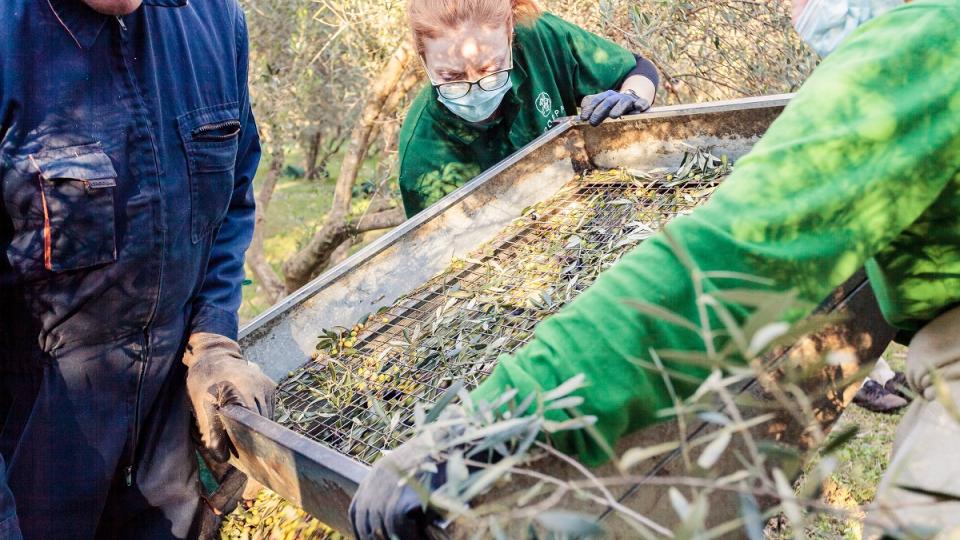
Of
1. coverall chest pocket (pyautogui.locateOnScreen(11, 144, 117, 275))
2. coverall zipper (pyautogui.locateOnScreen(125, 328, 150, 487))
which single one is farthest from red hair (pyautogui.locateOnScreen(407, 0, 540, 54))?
coverall zipper (pyautogui.locateOnScreen(125, 328, 150, 487))

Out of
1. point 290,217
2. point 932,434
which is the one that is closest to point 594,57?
point 932,434

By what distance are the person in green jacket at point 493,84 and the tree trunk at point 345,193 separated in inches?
74.7

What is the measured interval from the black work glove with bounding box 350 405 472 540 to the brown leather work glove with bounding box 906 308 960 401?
2.90ft

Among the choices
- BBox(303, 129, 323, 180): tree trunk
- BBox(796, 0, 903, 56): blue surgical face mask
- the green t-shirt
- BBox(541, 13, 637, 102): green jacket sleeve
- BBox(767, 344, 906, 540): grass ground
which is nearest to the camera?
BBox(796, 0, 903, 56): blue surgical face mask

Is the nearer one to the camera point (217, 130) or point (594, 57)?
point (217, 130)

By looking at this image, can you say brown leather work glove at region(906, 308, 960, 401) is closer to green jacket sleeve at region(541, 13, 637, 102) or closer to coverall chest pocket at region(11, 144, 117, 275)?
coverall chest pocket at region(11, 144, 117, 275)

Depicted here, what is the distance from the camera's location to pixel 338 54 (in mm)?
7414

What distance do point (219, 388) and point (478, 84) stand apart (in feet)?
5.95

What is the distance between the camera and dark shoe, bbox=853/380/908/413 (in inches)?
168

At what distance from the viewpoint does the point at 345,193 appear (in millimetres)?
6590

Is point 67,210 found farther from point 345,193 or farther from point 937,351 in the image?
point 345,193

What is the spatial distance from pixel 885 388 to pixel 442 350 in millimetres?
2740

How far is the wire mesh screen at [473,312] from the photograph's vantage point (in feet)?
8.18

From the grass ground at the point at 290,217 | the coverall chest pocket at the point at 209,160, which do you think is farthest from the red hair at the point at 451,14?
the grass ground at the point at 290,217
